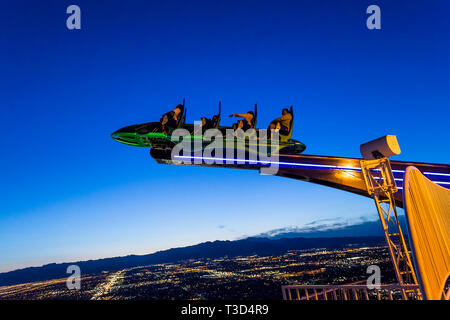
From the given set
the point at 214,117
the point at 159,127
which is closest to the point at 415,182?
the point at 214,117

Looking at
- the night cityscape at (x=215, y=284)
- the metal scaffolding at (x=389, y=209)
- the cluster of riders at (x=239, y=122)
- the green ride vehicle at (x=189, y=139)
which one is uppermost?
the cluster of riders at (x=239, y=122)

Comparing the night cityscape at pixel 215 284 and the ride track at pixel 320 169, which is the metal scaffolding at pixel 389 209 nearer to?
the ride track at pixel 320 169

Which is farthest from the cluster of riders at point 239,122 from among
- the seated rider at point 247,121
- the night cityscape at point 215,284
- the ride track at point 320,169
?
the night cityscape at point 215,284

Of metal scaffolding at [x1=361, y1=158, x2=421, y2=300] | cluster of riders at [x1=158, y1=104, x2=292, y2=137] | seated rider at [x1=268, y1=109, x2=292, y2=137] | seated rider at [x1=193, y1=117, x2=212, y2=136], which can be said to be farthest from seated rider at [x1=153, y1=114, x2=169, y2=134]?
metal scaffolding at [x1=361, y1=158, x2=421, y2=300]

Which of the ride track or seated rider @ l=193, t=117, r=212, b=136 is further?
the ride track

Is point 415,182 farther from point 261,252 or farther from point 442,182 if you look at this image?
point 261,252

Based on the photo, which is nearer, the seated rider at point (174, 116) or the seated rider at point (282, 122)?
the seated rider at point (174, 116)

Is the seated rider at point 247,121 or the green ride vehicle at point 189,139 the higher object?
the seated rider at point 247,121

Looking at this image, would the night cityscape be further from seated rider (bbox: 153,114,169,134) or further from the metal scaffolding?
seated rider (bbox: 153,114,169,134)
